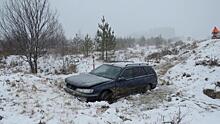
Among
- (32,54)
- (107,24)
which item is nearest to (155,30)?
(107,24)

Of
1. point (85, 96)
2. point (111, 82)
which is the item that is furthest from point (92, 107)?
point (111, 82)

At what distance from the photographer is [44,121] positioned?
4.87 metres

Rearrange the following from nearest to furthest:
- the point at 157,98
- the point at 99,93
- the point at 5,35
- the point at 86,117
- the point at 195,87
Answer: the point at 86,117 < the point at 99,93 < the point at 157,98 < the point at 195,87 < the point at 5,35

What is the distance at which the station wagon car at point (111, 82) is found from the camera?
6797 millimetres

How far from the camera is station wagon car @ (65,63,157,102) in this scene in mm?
6797

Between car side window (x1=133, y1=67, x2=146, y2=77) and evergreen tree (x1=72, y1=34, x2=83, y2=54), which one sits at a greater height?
evergreen tree (x1=72, y1=34, x2=83, y2=54)

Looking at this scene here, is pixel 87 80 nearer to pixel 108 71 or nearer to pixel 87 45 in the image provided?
pixel 108 71

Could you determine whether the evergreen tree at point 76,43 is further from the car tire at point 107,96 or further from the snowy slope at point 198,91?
the car tire at point 107,96

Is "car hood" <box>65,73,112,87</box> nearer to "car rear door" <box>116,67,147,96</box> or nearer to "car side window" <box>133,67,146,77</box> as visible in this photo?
"car rear door" <box>116,67,147,96</box>

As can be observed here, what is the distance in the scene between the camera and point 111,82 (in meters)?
7.29

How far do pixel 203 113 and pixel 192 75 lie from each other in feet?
18.3

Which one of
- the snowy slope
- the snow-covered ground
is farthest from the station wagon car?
the snowy slope

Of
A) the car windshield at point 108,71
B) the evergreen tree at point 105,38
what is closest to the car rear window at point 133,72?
the car windshield at point 108,71

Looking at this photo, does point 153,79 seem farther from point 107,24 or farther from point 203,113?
point 107,24
